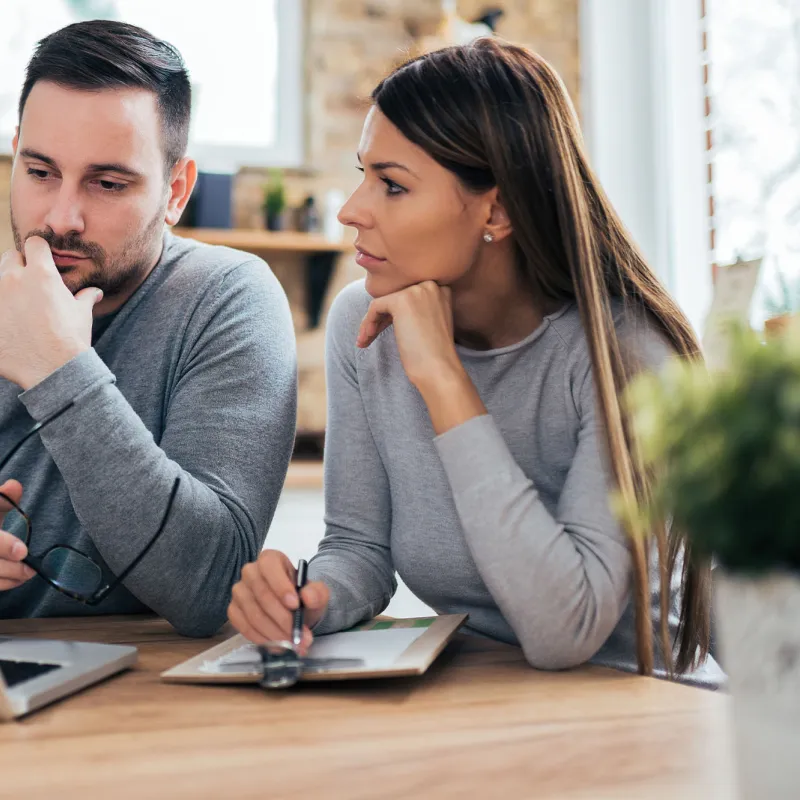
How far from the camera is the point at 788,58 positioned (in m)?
2.57

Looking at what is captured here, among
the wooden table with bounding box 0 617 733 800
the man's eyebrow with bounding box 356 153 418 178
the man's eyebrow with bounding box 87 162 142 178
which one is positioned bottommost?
the wooden table with bounding box 0 617 733 800

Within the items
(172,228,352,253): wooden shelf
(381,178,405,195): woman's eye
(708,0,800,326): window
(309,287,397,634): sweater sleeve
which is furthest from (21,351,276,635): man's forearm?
(172,228,352,253): wooden shelf

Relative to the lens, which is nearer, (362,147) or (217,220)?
(362,147)

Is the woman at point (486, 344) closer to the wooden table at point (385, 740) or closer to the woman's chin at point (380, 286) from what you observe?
the woman's chin at point (380, 286)

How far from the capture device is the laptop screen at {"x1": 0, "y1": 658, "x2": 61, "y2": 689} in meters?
0.74

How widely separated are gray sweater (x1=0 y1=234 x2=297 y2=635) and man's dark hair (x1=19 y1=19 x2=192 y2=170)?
0.63ft

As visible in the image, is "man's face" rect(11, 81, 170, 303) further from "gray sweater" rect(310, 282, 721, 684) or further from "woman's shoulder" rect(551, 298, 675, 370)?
"woman's shoulder" rect(551, 298, 675, 370)

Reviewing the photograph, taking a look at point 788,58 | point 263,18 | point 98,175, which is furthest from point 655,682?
point 263,18

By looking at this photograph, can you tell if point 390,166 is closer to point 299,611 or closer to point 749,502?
point 299,611

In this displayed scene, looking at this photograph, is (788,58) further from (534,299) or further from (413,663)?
(413,663)

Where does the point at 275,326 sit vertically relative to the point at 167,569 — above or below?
above

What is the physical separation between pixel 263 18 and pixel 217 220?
0.75m

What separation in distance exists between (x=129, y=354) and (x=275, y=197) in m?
1.86

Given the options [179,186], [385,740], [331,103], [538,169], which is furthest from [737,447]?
[331,103]
